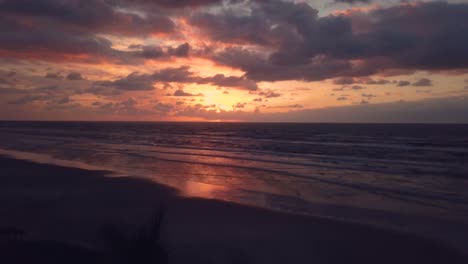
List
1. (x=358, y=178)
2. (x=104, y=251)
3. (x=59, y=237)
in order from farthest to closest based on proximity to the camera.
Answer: (x=358, y=178)
(x=59, y=237)
(x=104, y=251)

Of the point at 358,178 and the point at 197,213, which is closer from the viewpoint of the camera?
the point at 197,213

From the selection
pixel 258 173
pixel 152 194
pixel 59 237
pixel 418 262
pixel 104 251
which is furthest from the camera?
pixel 258 173

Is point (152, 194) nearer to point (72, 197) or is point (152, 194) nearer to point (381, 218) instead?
point (72, 197)

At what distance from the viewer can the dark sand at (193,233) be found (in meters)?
7.79

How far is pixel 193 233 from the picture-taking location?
9539mm

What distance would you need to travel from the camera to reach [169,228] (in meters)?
9.94

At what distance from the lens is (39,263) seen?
670 cm

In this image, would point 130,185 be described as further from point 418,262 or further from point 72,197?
point 418,262

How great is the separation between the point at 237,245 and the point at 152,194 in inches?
261

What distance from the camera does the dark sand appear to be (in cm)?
779

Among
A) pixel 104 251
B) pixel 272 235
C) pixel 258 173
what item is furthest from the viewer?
pixel 258 173

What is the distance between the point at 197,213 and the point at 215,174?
932 cm

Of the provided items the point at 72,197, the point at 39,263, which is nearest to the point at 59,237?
the point at 39,263

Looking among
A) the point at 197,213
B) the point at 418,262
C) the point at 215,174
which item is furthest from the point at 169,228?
the point at 215,174
